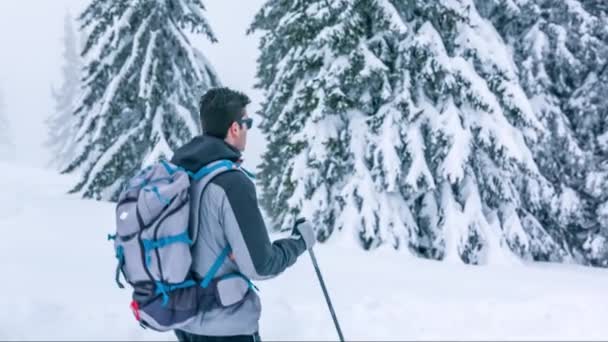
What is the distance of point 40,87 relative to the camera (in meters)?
123

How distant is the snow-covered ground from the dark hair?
3.56 m

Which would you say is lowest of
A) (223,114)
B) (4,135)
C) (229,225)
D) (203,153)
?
(4,135)

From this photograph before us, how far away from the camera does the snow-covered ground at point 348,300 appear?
556 cm

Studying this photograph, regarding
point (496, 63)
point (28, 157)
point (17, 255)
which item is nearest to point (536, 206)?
point (496, 63)

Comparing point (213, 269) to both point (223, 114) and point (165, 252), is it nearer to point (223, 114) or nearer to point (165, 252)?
point (165, 252)

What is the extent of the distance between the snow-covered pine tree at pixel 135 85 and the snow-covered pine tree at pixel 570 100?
825 centimetres

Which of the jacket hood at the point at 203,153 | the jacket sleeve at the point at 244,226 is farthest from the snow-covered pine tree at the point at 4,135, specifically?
Answer: the jacket sleeve at the point at 244,226

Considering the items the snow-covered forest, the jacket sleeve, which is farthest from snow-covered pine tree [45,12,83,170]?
the jacket sleeve

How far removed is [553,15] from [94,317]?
46.5 ft

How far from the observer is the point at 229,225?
253 centimetres

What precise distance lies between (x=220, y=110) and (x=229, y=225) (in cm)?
67

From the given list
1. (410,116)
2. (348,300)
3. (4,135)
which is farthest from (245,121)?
(4,135)

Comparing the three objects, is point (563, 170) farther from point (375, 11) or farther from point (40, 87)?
point (40, 87)

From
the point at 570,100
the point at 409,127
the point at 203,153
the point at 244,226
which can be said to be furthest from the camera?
the point at 570,100
